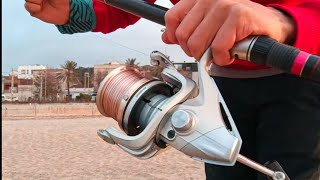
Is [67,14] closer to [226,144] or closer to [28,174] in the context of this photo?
[226,144]

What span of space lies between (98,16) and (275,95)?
0.52 meters

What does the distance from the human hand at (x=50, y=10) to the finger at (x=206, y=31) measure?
20.7 inches

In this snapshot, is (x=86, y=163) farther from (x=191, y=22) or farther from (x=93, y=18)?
(x=191, y=22)

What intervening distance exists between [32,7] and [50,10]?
65 millimetres

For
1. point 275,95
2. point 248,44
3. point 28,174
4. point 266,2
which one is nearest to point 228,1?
point 248,44

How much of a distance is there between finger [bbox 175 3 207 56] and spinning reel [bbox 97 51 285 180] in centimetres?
4

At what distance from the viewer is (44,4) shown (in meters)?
1.18

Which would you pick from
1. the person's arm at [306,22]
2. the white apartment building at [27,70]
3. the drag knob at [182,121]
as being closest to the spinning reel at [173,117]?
the drag knob at [182,121]

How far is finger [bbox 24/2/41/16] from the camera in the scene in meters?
1.13

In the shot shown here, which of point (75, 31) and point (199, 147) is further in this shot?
point (75, 31)

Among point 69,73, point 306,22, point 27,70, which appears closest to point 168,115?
point 306,22

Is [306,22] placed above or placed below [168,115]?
above

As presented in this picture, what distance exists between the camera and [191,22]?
0.74 metres

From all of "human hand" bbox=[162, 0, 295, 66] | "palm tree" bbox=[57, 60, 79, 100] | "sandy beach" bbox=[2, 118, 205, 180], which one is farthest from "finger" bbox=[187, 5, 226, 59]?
"palm tree" bbox=[57, 60, 79, 100]
